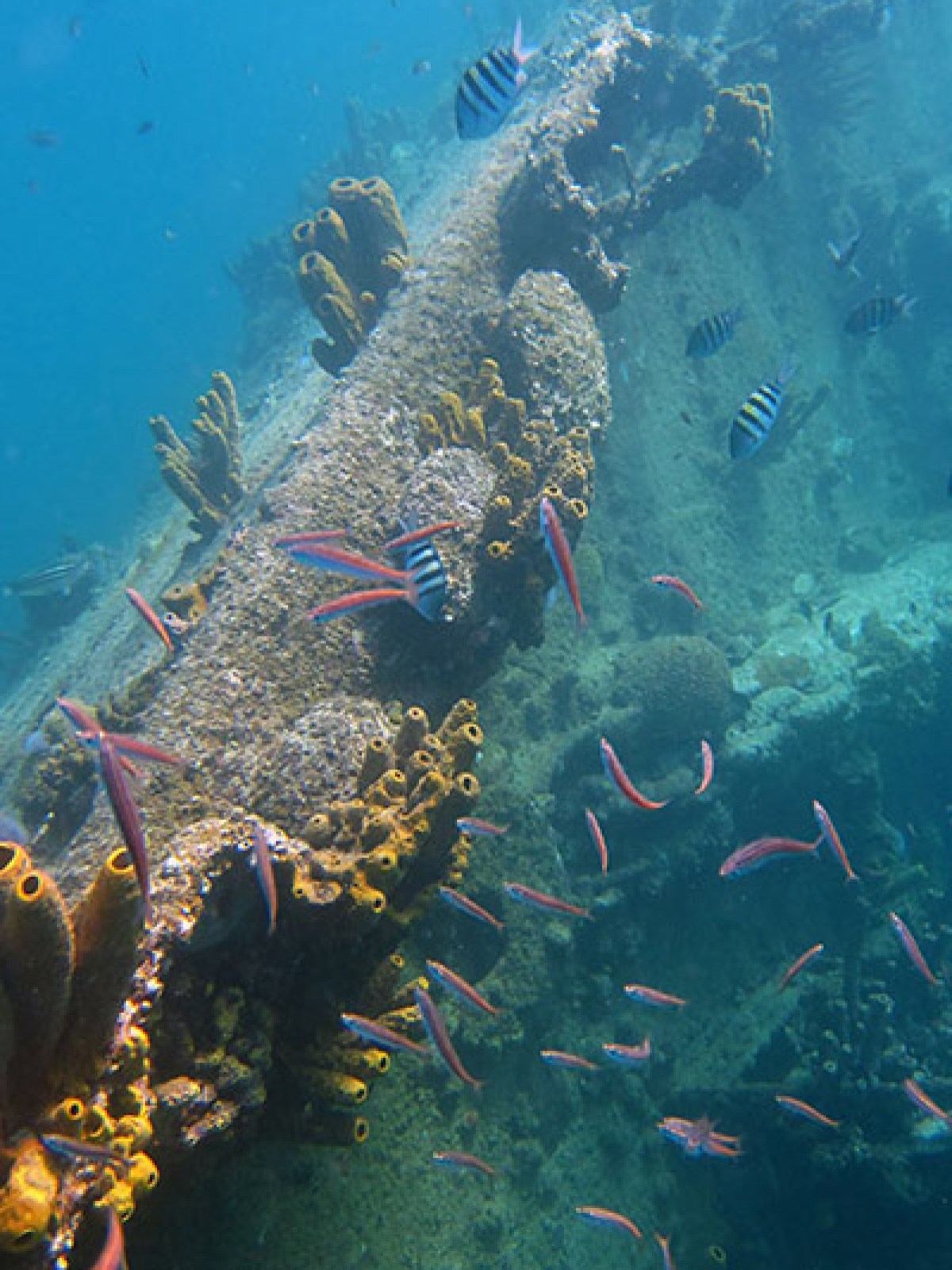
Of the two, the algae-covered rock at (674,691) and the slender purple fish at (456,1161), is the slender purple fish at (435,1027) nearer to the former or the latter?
the slender purple fish at (456,1161)

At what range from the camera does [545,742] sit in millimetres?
6793

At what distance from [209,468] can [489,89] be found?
16.9 ft

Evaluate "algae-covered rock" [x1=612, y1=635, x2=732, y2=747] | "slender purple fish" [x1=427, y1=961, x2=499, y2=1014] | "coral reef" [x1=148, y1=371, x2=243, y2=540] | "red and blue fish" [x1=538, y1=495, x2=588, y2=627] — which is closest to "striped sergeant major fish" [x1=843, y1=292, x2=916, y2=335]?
"algae-covered rock" [x1=612, y1=635, x2=732, y2=747]

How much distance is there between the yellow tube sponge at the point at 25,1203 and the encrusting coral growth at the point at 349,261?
6888mm

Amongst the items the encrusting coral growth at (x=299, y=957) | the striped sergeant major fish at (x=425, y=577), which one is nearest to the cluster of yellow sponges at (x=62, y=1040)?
the encrusting coral growth at (x=299, y=957)

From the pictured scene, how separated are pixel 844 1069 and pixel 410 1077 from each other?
14.1ft

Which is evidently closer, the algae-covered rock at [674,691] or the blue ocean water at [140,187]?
the algae-covered rock at [674,691]

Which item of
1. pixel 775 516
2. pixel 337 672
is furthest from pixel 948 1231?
pixel 775 516

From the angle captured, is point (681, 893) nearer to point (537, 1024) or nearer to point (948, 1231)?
point (537, 1024)

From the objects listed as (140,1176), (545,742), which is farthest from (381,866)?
(545,742)

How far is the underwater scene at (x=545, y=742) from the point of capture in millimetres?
2803

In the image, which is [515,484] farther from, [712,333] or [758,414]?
[712,333]

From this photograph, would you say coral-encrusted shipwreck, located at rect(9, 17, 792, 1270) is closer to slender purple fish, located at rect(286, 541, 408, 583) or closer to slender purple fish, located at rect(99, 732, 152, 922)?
slender purple fish, located at rect(99, 732, 152, 922)

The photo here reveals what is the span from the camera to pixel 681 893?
652 centimetres
